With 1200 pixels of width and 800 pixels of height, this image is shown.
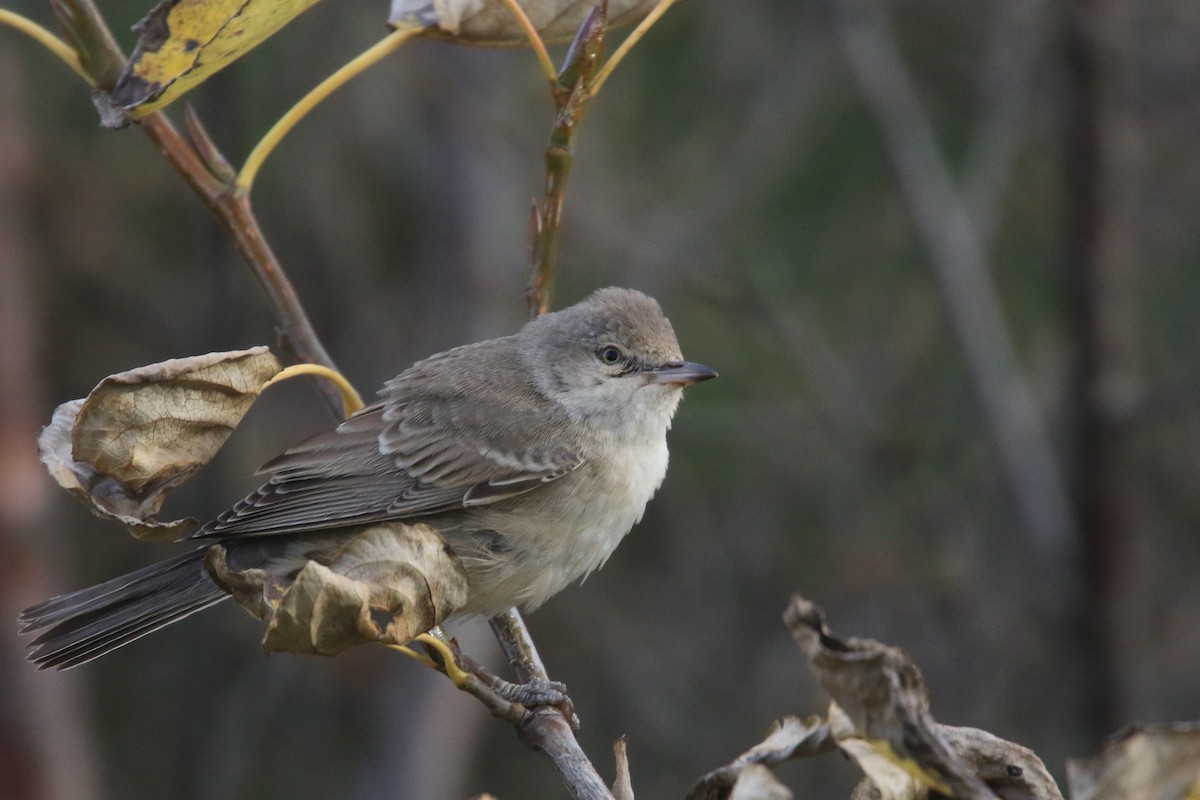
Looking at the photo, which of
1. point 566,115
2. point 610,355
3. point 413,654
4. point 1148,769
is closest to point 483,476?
point 610,355

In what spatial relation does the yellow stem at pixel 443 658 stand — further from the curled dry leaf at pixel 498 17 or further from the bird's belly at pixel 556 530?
the curled dry leaf at pixel 498 17

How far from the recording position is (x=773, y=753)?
2195mm

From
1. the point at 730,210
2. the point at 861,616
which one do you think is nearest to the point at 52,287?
the point at 730,210

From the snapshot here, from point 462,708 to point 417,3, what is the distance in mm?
4743

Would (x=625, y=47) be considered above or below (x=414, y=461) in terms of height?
above

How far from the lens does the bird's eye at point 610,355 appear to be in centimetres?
433

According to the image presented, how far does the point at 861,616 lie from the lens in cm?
751

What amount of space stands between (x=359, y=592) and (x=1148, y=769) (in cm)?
124

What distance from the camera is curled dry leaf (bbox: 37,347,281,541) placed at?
7.30 ft

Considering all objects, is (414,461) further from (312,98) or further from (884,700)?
(884,700)

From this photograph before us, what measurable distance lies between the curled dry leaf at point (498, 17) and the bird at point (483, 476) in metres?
1.25

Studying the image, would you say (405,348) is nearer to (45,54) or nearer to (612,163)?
(612,163)

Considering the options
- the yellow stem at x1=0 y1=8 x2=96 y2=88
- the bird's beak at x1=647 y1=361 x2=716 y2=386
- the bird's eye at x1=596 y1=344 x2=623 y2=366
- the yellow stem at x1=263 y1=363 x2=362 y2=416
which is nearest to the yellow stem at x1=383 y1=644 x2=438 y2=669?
the yellow stem at x1=263 y1=363 x2=362 y2=416

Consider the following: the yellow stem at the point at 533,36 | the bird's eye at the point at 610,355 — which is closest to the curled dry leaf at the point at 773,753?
the yellow stem at the point at 533,36
